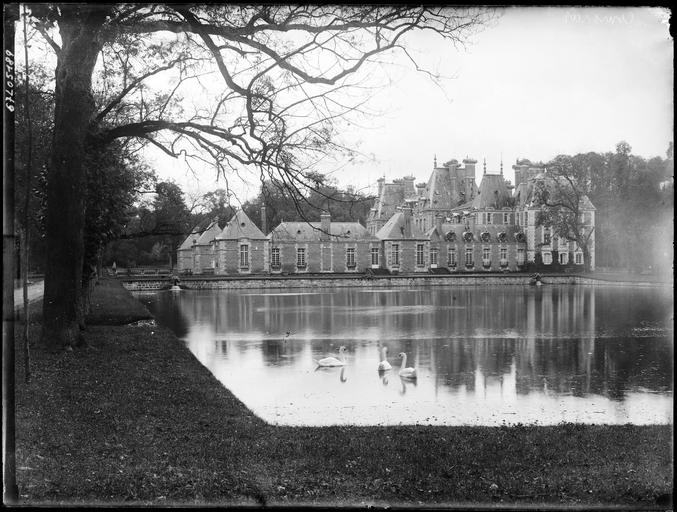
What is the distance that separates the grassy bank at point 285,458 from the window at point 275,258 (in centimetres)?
3096

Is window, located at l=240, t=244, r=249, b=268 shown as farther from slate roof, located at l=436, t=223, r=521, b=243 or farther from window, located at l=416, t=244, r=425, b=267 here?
slate roof, located at l=436, t=223, r=521, b=243

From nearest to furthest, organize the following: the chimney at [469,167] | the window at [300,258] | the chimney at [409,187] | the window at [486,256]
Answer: the chimney at [469,167], the chimney at [409,187], the window at [300,258], the window at [486,256]

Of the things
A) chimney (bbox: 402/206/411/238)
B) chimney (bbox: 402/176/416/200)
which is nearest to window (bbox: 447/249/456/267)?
chimney (bbox: 402/206/411/238)

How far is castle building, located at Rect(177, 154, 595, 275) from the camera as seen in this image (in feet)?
109

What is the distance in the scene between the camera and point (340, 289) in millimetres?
→ 33688

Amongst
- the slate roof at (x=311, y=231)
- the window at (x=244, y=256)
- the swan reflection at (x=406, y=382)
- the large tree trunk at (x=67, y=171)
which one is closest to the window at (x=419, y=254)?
the slate roof at (x=311, y=231)

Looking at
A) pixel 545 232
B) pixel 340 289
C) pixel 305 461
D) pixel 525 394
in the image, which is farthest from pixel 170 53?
pixel 545 232

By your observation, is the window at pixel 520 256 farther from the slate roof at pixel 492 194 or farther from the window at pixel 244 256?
the window at pixel 244 256

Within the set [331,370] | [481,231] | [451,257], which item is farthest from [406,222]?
[331,370]

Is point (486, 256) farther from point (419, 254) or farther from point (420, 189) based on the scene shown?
point (420, 189)

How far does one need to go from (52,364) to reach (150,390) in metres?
1.18

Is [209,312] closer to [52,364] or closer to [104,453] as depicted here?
[52,364]

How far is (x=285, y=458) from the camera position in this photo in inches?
193

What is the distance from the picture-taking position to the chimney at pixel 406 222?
35562 mm
